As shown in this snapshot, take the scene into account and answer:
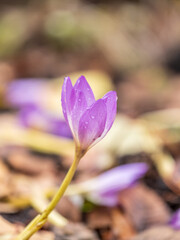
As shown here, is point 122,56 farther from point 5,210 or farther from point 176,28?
point 5,210

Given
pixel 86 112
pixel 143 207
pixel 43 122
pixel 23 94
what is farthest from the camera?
pixel 23 94

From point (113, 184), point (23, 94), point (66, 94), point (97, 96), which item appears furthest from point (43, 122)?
point (66, 94)

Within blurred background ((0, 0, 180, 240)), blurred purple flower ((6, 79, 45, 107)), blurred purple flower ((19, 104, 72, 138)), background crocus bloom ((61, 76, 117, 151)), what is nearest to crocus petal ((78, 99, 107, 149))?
background crocus bloom ((61, 76, 117, 151))

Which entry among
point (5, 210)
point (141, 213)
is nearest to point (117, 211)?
point (141, 213)

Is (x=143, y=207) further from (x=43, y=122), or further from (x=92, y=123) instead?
(x=43, y=122)

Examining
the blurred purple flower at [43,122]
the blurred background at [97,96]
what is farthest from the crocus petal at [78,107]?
the blurred purple flower at [43,122]
